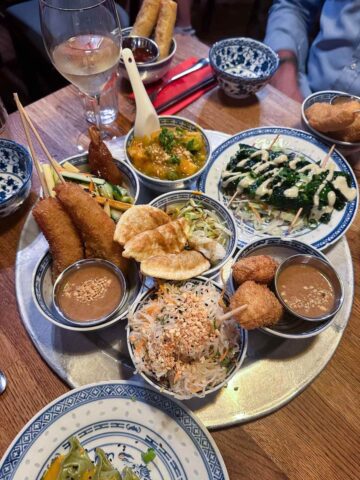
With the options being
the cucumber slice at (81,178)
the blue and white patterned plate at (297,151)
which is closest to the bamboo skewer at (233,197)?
the blue and white patterned plate at (297,151)

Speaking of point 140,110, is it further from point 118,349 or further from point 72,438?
point 72,438

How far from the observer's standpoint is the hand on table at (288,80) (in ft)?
11.1

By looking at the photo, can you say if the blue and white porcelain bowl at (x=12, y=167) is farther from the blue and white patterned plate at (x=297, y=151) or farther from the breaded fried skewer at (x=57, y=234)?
the blue and white patterned plate at (x=297, y=151)

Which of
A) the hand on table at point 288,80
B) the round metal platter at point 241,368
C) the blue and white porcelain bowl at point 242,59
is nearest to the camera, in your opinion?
the round metal platter at point 241,368

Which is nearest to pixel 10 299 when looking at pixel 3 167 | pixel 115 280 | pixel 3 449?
pixel 115 280

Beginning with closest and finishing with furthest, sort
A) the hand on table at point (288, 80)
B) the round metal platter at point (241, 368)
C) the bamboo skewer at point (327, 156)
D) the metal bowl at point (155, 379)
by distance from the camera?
the metal bowl at point (155, 379) → the round metal platter at point (241, 368) → the bamboo skewer at point (327, 156) → the hand on table at point (288, 80)

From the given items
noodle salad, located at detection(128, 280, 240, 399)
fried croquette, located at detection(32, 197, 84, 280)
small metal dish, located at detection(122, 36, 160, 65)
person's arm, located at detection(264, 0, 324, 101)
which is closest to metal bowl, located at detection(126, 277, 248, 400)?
noodle salad, located at detection(128, 280, 240, 399)

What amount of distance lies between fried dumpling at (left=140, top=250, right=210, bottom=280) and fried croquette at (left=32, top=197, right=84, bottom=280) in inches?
15.2

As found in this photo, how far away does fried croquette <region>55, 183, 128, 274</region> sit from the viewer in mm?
1873

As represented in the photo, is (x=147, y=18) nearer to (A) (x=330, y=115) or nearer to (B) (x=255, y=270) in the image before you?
(A) (x=330, y=115)

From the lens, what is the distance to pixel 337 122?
240cm

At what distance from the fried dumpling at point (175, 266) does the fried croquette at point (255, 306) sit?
0.23 meters

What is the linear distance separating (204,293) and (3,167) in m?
1.42

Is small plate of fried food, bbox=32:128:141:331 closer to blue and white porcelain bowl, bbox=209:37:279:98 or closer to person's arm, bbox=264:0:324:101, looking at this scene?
blue and white porcelain bowl, bbox=209:37:279:98
